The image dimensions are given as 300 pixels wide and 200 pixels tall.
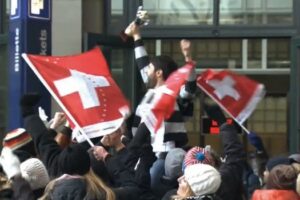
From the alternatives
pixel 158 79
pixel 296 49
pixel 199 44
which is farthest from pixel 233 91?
pixel 199 44

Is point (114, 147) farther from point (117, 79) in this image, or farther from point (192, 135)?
point (192, 135)

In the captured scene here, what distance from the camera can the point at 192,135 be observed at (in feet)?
45.0

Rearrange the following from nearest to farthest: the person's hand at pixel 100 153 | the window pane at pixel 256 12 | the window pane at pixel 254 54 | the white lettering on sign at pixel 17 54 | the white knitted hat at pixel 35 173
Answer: the white knitted hat at pixel 35 173 < the person's hand at pixel 100 153 < the white lettering on sign at pixel 17 54 < the window pane at pixel 256 12 < the window pane at pixel 254 54

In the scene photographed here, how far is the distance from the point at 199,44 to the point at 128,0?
2.04 meters

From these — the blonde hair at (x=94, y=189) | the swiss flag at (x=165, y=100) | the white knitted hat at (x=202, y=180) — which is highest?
the swiss flag at (x=165, y=100)

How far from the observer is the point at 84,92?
7602 mm

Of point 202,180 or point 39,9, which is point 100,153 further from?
point 39,9

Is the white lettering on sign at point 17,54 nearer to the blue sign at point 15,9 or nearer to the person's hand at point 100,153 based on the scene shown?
the blue sign at point 15,9

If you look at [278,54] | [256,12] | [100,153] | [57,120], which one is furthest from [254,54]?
[100,153]

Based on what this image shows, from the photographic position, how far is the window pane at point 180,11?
11.6 meters

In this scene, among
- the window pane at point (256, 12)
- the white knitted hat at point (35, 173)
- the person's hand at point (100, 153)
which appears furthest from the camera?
the window pane at point (256, 12)

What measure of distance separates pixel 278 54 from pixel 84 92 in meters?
5.77

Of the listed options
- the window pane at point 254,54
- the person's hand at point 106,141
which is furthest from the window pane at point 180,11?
the person's hand at point 106,141

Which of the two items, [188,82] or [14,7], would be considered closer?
[188,82]
